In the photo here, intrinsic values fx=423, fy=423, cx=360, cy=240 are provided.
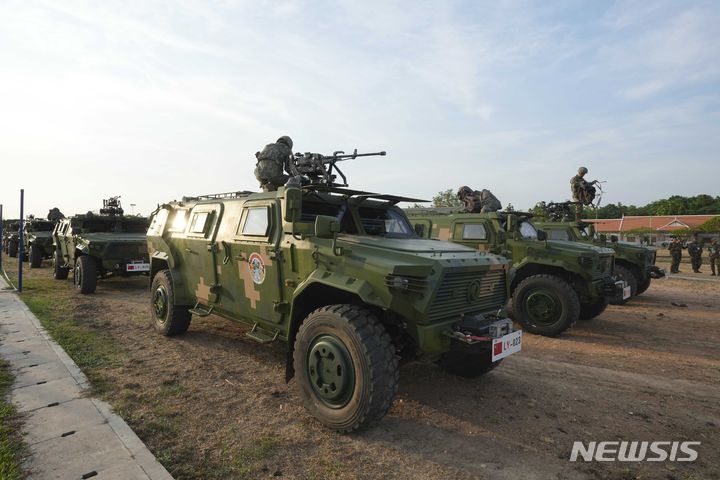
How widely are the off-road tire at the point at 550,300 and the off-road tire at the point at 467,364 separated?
3.04 metres

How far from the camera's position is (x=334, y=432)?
339cm

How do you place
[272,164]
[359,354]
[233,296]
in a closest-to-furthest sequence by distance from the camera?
[359,354], [233,296], [272,164]

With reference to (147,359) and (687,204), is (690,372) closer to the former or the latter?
(147,359)

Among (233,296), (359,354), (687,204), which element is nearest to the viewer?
(359,354)

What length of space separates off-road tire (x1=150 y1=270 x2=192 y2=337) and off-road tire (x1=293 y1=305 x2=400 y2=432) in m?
2.99

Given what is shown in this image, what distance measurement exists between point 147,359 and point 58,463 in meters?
2.36

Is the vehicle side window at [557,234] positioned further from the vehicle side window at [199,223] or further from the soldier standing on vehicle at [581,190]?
the vehicle side window at [199,223]

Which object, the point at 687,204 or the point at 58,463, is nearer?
the point at 58,463

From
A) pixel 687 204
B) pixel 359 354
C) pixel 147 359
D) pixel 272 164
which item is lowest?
pixel 147 359

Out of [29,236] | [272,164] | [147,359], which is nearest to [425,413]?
[147,359]

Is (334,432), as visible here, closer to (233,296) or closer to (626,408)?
(233,296)

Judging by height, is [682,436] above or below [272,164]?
below

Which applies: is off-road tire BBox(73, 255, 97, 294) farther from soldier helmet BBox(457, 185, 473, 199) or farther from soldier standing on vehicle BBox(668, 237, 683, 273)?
soldier standing on vehicle BBox(668, 237, 683, 273)

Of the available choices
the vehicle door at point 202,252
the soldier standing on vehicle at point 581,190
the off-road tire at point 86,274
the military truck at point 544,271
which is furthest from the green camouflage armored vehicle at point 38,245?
the soldier standing on vehicle at point 581,190
